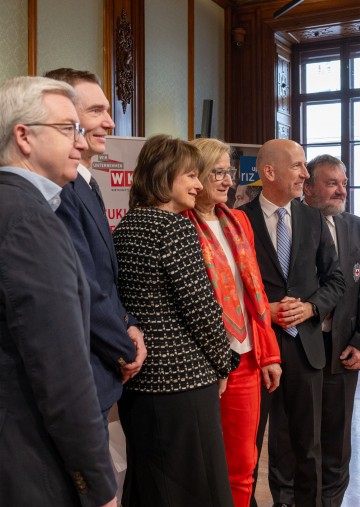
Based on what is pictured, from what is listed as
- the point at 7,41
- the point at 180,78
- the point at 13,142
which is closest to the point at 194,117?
the point at 180,78

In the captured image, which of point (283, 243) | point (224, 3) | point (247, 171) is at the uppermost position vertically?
point (224, 3)

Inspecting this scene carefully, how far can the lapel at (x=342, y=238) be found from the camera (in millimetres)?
3107

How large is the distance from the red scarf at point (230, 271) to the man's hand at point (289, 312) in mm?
181

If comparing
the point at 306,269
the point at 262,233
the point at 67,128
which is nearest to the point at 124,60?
the point at 262,233

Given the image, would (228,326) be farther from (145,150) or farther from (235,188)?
(235,188)

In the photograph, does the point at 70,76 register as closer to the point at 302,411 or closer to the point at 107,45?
the point at 302,411

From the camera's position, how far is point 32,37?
4703mm

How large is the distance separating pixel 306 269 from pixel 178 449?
1077mm

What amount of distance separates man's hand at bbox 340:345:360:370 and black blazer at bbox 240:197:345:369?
0.27m

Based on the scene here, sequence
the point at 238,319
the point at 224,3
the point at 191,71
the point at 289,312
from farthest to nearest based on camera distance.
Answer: the point at 224,3
the point at 191,71
the point at 289,312
the point at 238,319

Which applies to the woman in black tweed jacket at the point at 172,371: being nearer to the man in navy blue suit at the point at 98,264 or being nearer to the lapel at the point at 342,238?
the man in navy blue suit at the point at 98,264

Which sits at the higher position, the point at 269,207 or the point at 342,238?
the point at 269,207

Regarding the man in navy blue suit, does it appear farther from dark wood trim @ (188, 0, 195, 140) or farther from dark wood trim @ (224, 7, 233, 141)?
dark wood trim @ (224, 7, 233, 141)

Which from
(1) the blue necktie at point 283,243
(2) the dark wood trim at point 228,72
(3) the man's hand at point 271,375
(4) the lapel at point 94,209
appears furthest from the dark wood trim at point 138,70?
(4) the lapel at point 94,209
